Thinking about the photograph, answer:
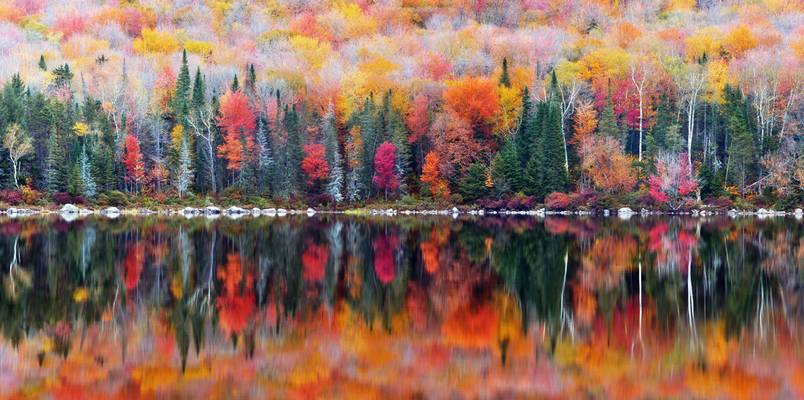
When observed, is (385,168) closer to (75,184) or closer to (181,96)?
(181,96)

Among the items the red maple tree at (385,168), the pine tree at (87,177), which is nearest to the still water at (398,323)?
the pine tree at (87,177)

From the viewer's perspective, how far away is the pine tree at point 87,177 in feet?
231

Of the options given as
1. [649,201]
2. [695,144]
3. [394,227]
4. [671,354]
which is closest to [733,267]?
[671,354]

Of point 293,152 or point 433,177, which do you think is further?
point 293,152

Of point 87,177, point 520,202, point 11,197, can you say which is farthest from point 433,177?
point 11,197

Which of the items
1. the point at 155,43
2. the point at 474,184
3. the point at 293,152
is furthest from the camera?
the point at 155,43

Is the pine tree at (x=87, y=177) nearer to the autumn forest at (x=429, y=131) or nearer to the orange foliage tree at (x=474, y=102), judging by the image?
the autumn forest at (x=429, y=131)

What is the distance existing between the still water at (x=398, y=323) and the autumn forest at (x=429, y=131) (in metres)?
41.7

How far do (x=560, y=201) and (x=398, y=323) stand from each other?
53867 millimetres

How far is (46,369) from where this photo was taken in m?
12.7

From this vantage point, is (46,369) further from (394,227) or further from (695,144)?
(695,144)

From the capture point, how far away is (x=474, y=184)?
7144 centimetres

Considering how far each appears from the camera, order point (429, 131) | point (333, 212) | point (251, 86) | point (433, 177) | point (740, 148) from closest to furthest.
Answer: point (740, 148)
point (333, 212)
point (433, 177)
point (429, 131)
point (251, 86)

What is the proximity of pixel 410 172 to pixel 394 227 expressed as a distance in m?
31.2
